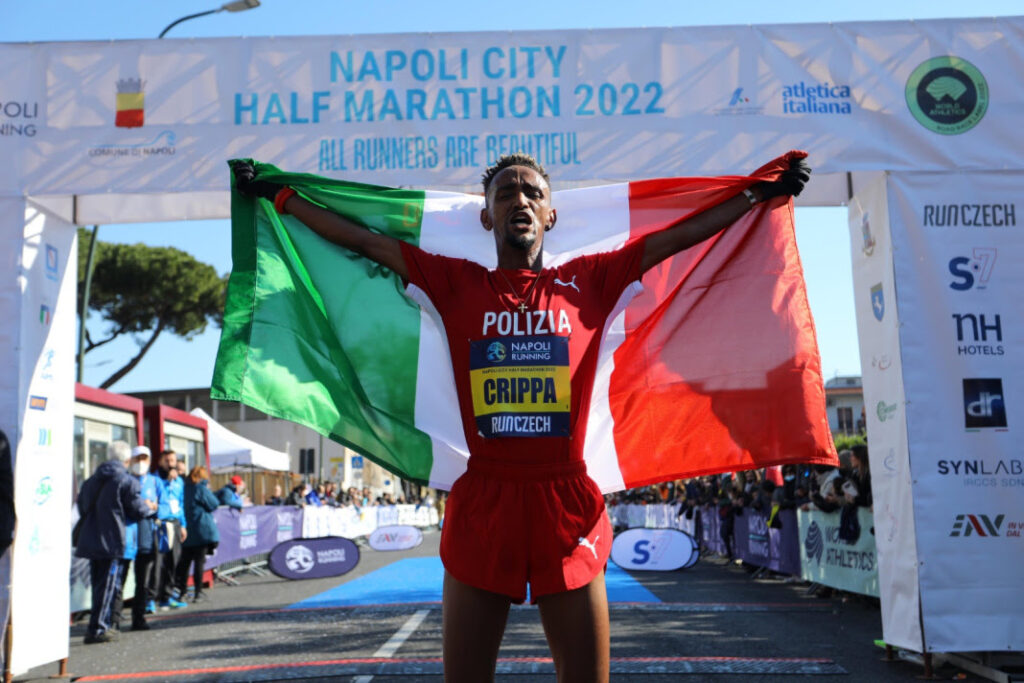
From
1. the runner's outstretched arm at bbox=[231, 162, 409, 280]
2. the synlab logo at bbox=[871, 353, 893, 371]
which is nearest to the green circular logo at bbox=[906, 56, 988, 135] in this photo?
the synlab logo at bbox=[871, 353, 893, 371]

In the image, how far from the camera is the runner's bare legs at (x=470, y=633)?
3166 millimetres

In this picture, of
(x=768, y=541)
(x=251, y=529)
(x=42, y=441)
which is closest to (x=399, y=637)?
(x=42, y=441)

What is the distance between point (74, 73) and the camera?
24.1 ft

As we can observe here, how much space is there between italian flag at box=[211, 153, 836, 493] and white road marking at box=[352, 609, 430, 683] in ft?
9.48

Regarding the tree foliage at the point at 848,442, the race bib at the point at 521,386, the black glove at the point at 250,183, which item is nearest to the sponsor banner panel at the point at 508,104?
the black glove at the point at 250,183

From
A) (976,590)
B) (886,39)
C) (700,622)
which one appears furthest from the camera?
(700,622)

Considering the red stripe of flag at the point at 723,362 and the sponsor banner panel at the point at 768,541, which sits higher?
the red stripe of flag at the point at 723,362

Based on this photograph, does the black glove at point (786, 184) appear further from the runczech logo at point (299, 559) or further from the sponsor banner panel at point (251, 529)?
the sponsor banner panel at point (251, 529)

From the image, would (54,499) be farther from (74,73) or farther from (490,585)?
(490,585)

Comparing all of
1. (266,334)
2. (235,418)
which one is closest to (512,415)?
(266,334)

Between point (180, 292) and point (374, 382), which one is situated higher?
point (180, 292)

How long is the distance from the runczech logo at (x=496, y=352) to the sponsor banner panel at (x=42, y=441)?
495 cm

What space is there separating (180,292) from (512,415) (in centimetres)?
3444

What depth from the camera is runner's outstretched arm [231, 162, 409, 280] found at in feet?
12.4
